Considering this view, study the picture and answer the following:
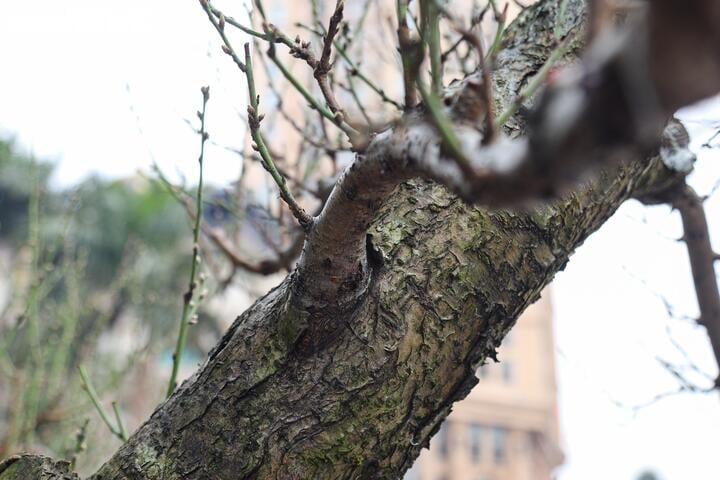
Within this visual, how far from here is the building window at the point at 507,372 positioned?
2880 cm

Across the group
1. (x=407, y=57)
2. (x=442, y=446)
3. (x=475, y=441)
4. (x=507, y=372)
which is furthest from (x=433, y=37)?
(x=507, y=372)

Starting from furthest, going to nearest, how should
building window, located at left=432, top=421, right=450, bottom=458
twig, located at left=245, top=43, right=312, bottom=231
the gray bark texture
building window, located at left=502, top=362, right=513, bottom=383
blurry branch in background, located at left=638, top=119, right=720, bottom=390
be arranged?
building window, located at left=502, top=362, right=513, bottom=383
building window, located at left=432, top=421, right=450, bottom=458
blurry branch in background, located at left=638, top=119, right=720, bottom=390
the gray bark texture
twig, located at left=245, top=43, right=312, bottom=231

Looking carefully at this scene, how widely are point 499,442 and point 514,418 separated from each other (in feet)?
3.38

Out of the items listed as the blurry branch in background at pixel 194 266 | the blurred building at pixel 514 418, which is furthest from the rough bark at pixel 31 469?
the blurred building at pixel 514 418

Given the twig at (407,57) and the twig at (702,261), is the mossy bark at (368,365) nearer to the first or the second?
the twig at (407,57)

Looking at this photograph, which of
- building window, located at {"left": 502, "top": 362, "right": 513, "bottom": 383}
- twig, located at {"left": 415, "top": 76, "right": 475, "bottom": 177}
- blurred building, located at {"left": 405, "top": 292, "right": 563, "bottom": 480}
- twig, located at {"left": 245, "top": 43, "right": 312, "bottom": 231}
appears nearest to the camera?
twig, located at {"left": 415, "top": 76, "right": 475, "bottom": 177}

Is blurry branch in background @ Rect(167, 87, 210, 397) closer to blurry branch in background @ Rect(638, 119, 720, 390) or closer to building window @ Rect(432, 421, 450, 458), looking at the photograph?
blurry branch in background @ Rect(638, 119, 720, 390)

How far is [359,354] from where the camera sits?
4.84 feet

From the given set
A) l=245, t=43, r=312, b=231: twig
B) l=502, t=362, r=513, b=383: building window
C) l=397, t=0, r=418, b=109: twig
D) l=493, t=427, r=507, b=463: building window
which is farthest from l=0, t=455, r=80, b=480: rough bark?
l=502, t=362, r=513, b=383: building window

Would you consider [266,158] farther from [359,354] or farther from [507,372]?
[507,372]

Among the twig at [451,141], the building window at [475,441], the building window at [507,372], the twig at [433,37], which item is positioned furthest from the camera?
the building window at [507,372]

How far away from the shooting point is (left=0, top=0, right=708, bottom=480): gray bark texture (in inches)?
57.1

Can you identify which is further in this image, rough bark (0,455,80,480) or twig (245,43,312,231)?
rough bark (0,455,80,480)

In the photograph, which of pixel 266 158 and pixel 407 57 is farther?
pixel 266 158
